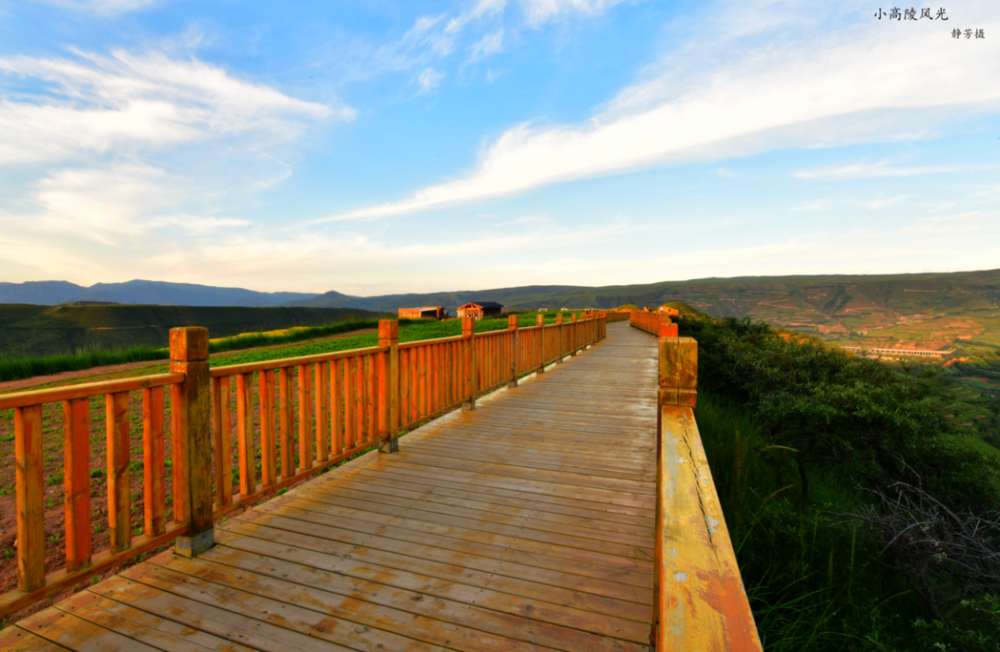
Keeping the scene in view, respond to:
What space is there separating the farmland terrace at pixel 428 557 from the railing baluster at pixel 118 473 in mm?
37

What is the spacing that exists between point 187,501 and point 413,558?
1389 millimetres

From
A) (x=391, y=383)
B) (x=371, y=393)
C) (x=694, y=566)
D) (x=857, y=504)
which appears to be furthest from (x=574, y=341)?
(x=694, y=566)

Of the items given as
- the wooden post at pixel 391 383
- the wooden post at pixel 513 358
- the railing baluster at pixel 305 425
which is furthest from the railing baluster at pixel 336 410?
the wooden post at pixel 513 358

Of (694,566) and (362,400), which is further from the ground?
(694,566)

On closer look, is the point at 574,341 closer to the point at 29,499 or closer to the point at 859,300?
the point at 29,499

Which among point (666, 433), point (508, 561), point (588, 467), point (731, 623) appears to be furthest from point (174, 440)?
point (588, 467)

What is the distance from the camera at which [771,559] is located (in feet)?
10.2

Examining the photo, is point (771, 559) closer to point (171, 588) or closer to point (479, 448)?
point (479, 448)

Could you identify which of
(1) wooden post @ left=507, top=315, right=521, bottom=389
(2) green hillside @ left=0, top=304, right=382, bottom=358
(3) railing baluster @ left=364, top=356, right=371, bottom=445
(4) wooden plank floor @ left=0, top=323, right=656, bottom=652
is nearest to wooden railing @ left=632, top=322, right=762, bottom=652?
(4) wooden plank floor @ left=0, top=323, right=656, bottom=652

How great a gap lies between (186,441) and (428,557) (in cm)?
158

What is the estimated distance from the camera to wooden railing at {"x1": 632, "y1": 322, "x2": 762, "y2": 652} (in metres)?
0.81

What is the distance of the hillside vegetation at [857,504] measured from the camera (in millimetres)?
2621

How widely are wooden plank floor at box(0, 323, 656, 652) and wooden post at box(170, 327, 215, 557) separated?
203 millimetres

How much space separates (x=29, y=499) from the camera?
6.51 ft
